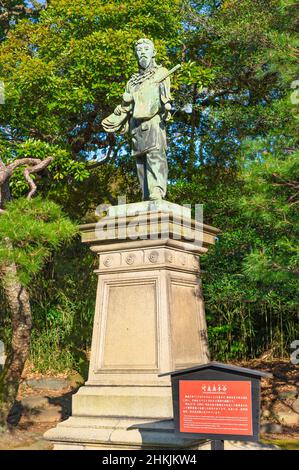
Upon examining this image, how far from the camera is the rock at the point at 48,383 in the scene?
14.0 metres

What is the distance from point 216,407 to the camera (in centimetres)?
511

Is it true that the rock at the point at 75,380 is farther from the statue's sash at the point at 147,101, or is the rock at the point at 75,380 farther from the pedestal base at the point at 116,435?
the statue's sash at the point at 147,101

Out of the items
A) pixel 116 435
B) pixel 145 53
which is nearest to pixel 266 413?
pixel 116 435

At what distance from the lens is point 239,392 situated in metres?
5.07

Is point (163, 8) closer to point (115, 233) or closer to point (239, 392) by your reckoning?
point (115, 233)

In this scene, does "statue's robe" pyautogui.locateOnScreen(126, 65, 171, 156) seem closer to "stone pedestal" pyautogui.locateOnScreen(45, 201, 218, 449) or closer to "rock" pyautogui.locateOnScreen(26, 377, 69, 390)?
"stone pedestal" pyautogui.locateOnScreen(45, 201, 218, 449)

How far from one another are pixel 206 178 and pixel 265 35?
400cm

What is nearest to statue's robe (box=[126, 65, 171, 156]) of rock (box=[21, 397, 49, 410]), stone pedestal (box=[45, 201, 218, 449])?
stone pedestal (box=[45, 201, 218, 449])

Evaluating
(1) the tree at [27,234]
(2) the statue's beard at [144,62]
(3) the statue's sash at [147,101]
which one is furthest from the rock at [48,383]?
(2) the statue's beard at [144,62]

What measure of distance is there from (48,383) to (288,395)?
541cm

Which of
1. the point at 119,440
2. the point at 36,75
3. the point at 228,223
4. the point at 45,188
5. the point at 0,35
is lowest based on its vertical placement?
the point at 119,440

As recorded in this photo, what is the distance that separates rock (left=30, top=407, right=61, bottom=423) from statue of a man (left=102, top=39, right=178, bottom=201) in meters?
6.47

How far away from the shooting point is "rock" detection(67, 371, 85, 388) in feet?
46.2

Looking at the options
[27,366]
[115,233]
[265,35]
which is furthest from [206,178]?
[115,233]
